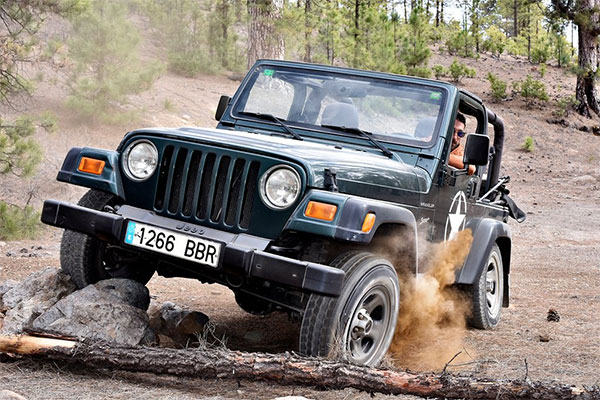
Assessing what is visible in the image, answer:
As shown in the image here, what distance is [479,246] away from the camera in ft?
18.8

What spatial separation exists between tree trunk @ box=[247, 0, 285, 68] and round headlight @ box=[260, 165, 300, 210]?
32.9 feet

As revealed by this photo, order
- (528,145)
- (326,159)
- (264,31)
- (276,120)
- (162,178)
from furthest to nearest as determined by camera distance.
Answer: (528,145) < (264,31) < (276,120) < (162,178) < (326,159)

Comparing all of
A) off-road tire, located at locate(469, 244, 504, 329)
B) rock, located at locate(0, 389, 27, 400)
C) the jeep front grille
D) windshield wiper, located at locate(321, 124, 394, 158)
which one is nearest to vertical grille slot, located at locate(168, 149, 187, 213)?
the jeep front grille

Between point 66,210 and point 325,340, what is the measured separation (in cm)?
166

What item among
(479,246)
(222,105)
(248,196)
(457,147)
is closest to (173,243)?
(248,196)

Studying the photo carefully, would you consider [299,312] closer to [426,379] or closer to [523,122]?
[426,379]

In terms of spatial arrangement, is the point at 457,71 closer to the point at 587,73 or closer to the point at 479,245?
the point at 587,73

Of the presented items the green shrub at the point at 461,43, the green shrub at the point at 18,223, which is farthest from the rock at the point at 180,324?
the green shrub at the point at 461,43

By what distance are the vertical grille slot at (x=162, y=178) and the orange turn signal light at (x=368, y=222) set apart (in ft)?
4.01

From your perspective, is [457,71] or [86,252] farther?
[457,71]

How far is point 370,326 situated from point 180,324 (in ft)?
4.44

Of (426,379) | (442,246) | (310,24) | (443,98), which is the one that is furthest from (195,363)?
(310,24)

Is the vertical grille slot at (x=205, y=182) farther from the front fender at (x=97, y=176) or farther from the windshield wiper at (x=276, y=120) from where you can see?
the windshield wiper at (x=276, y=120)

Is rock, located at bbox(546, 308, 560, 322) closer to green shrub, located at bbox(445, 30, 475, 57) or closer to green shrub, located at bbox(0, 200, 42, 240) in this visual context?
green shrub, located at bbox(0, 200, 42, 240)
